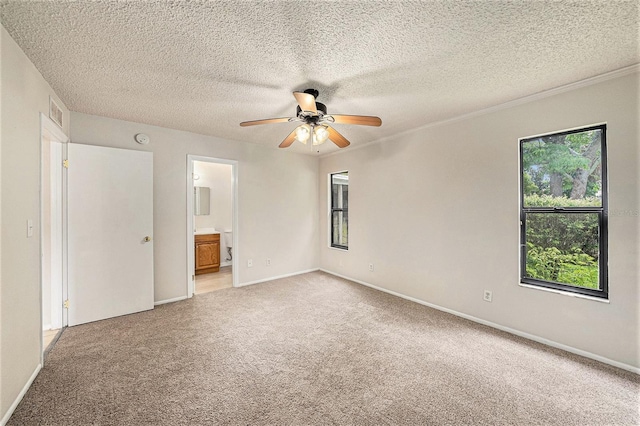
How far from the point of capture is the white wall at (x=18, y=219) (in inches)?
64.1

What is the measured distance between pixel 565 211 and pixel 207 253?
539 cm

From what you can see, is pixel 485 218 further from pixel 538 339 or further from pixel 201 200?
pixel 201 200

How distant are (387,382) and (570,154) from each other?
2643mm

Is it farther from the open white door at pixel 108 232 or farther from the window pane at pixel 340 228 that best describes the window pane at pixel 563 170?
the open white door at pixel 108 232

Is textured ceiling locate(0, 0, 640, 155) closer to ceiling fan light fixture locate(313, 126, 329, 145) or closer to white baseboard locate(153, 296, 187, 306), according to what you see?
ceiling fan light fixture locate(313, 126, 329, 145)

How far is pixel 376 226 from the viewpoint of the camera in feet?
14.0

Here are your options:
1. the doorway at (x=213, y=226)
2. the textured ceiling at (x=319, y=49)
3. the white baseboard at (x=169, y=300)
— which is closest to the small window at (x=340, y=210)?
the doorway at (x=213, y=226)

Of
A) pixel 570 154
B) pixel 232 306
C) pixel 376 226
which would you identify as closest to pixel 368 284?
pixel 376 226

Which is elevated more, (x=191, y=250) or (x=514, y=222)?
(x=514, y=222)

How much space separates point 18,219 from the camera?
5.91 feet

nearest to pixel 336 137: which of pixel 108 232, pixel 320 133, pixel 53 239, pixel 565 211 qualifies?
pixel 320 133

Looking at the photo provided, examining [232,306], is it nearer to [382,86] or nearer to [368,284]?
[368,284]

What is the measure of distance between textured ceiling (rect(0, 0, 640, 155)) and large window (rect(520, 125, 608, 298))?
59 centimetres

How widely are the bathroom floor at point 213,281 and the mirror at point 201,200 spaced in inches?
54.4
